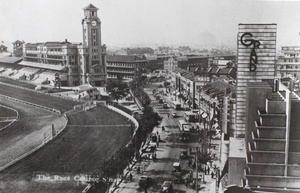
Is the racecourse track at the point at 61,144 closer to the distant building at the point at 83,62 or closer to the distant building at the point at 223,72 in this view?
the distant building at the point at 83,62

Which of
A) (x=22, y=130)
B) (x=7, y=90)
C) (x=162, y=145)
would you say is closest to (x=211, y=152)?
(x=162, y=145)

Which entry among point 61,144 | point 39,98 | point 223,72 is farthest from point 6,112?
point 223,72

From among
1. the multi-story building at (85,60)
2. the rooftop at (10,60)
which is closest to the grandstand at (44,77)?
the multi-story building at (85,60)

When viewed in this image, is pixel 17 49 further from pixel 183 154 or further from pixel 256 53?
pixel 256 53

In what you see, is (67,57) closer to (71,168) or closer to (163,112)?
(163,112)

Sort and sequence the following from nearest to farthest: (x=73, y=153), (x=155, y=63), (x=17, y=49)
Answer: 1. (x=73, y=153)
2. (x=17, y=49)
3. (x=155, y=63)
